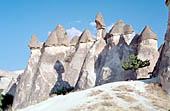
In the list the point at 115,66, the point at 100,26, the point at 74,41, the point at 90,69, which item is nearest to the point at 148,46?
the point at 115,66

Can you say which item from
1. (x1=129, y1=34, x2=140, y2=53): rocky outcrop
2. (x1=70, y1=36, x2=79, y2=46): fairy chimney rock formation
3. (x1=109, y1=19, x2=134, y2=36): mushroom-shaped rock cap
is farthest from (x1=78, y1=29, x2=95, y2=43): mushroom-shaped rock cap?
(x1=129, y1=34, x2=140, y2=53): rocky outcrop

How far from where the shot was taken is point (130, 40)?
60.5ft

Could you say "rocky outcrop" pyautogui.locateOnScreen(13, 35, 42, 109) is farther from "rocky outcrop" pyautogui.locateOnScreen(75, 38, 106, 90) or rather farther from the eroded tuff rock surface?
"rocky outcrop" pyautogui.locateOnScreen(75, 38, 106, 90)

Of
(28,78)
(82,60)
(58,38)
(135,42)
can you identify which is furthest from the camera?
(58,38)

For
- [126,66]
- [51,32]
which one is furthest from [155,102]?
[51,32]

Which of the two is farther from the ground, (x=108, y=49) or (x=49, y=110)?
(x=108, y=49)

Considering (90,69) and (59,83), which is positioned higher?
(90,69)

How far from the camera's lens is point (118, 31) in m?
16.9

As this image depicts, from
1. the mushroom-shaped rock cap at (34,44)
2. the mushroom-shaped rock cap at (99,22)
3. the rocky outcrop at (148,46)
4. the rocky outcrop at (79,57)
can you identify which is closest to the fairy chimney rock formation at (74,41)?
the rocky outcrop at (79,57)

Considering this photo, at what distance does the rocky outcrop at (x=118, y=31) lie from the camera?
54.6 ft

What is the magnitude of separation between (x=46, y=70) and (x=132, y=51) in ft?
20.8

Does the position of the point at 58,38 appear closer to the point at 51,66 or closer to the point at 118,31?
the point at 51,66

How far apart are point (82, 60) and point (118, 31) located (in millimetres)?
3402

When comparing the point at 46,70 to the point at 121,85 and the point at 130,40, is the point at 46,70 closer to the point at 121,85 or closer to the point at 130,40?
the point at 130,40
